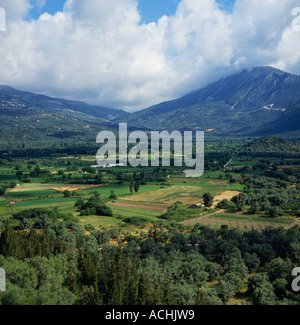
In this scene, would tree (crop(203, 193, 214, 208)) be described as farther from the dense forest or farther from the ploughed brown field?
the dense forest

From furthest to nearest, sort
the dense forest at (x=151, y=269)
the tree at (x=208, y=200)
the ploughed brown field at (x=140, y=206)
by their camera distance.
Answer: the tree at (x=208, y=200) < the ploughed brown field at (x=140, y=206) < the dense forest at (x=151, y=269)

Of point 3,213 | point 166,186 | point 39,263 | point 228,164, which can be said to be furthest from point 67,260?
point 228,164

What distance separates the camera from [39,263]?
75.8 ft

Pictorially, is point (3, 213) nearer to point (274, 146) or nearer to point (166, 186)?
point (166, 186)

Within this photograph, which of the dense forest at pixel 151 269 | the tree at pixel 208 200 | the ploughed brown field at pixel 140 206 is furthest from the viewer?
the tree at pixel 208 200

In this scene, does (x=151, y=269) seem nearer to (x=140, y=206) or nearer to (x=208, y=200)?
(x=140, y=206)

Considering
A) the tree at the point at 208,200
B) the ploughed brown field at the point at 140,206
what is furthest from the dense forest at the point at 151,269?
the tree at the point at 208,200

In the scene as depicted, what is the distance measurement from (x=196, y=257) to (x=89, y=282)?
1069cm

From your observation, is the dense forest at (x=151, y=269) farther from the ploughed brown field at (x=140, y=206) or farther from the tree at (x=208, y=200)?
the tree at (x=208, y=200)

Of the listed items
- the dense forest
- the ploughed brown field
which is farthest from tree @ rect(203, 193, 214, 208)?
the dense forest

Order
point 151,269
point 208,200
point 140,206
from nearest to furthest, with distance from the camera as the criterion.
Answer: point 151,269, point 208,200, point 140,206

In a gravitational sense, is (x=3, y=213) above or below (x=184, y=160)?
below

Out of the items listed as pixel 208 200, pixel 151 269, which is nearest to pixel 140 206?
pixel 208 200

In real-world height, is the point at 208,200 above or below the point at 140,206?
above
